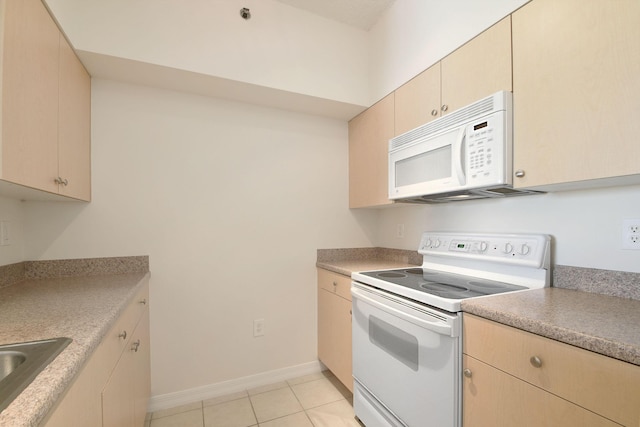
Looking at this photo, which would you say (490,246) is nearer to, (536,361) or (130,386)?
(536,361)

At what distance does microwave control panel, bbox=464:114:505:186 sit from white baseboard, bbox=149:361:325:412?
73.6 inches

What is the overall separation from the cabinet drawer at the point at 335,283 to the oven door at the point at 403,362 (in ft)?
0.46

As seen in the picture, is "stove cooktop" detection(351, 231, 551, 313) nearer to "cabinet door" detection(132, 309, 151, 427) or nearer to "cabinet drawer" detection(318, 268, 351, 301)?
"cabinet drawer" detection(318, 268, 351, 301)

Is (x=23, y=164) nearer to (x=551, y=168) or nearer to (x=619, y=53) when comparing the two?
(x=551, y=168)

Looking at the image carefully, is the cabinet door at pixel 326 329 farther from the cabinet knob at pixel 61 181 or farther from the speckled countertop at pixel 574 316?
the cabinet knob at pixel 61 181

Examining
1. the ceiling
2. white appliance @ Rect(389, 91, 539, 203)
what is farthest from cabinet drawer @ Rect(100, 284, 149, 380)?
the ceiling

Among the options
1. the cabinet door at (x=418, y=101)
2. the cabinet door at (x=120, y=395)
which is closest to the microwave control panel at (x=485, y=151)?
the cabinet door at (x=418, y=101)

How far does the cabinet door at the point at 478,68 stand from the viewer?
1.23 meters

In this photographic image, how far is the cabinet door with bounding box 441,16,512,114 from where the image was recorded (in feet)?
4.05

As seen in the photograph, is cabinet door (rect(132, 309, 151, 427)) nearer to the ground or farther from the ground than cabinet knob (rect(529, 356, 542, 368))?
nearer to the ground

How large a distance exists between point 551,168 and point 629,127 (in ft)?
0.76

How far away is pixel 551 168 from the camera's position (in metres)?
1.08

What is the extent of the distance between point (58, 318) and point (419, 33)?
2203 mm

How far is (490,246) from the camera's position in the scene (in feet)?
4.97
